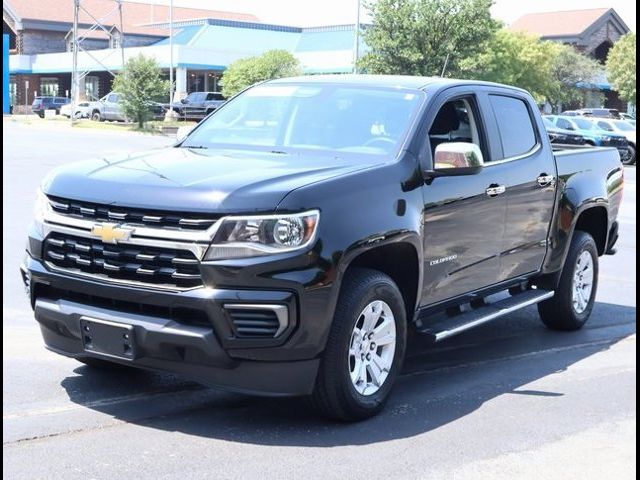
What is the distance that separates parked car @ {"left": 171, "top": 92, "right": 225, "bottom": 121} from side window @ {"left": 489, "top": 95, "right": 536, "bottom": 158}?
46.8 m

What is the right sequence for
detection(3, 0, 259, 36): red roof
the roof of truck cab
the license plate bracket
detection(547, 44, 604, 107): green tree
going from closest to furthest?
the license plate bracket, the roof of truck cab, detection(547, 44, 604, 107): green tree, detection(3, 0, 259, 36): red roof

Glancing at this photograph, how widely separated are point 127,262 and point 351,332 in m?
1.22

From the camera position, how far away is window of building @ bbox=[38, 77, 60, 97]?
257 ft

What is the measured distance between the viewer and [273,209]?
4.89 metres

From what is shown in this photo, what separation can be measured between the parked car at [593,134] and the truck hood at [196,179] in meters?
30.1

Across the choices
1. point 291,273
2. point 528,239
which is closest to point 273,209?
point 291,273

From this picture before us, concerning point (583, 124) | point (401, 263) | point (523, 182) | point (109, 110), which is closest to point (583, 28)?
point (109, 110)

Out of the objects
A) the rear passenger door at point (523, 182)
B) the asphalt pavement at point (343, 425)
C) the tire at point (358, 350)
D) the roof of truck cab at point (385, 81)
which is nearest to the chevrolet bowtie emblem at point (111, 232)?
the asphalt pavement at point (343, 425)

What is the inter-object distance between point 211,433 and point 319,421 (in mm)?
632

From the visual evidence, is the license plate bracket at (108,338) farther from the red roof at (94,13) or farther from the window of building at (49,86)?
the window of building at (49,86)

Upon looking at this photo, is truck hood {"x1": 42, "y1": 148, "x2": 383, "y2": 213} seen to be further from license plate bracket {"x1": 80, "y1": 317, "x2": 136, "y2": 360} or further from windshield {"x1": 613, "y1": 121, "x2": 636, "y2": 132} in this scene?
windshield {"x1": 613, "y1": 121, "x2": 636, "y2": 132}

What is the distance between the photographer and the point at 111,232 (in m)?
5.00

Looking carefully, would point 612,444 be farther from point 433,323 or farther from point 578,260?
point 578,260

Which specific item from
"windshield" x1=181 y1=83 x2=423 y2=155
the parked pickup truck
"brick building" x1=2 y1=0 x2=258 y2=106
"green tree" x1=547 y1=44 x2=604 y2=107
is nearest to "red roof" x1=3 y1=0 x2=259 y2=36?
"brick building" x1=2 y1=0 x2=258 y2=106
